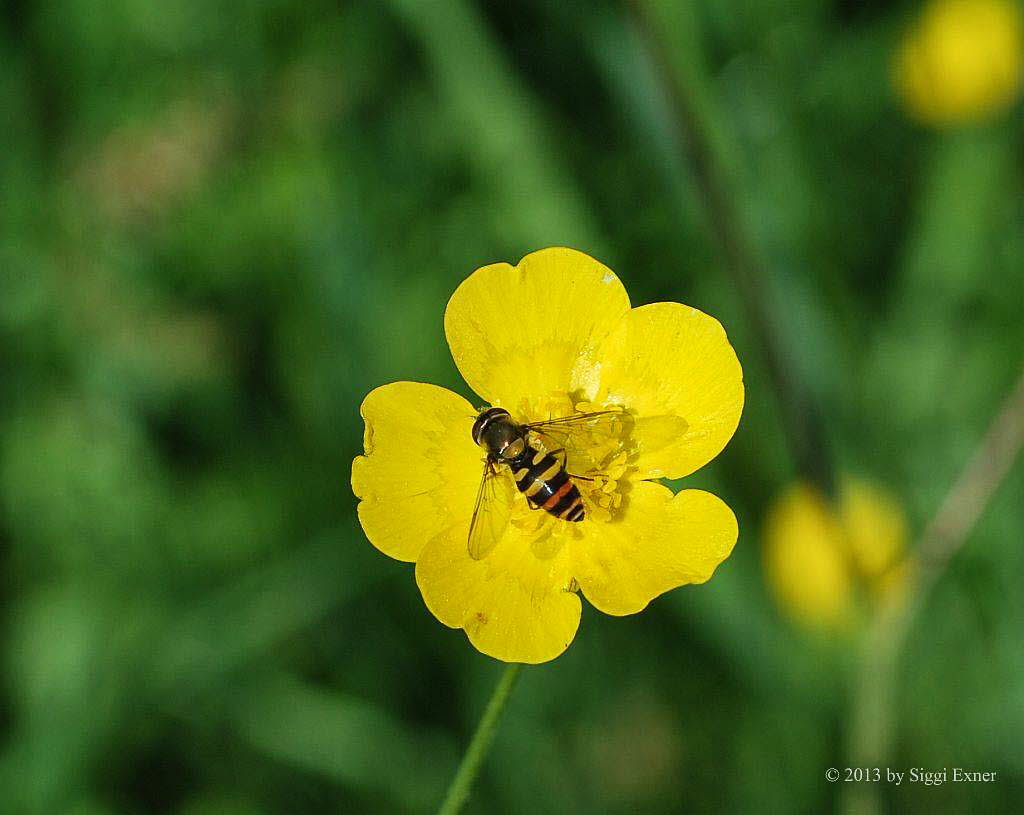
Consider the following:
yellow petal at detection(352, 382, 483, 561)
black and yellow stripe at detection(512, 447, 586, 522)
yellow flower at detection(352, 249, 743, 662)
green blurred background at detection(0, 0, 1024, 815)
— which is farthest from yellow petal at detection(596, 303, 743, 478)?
green blurred background at detection(0, 0, 1024, 815)

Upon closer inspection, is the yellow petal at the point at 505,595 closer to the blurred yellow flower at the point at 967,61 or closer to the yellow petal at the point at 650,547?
the yellow petal at the point at 650,547

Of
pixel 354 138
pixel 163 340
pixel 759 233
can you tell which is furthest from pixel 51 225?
pixel 759 233

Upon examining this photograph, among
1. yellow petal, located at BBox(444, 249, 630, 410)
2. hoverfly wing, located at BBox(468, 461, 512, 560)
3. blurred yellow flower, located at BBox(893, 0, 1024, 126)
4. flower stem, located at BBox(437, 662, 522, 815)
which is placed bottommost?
flower stem, located at BBox(437, 662, 522, 815)

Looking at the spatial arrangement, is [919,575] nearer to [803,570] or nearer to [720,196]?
[803,570]

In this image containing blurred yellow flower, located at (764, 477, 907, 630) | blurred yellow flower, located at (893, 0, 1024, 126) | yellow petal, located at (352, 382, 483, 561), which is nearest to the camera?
yellow petal, located at (352, 382, 483, 561)

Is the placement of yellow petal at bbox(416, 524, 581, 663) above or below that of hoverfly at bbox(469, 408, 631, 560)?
below

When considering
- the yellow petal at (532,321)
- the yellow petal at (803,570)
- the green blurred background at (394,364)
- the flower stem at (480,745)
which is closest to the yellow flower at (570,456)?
the yellow petal at (532,321)

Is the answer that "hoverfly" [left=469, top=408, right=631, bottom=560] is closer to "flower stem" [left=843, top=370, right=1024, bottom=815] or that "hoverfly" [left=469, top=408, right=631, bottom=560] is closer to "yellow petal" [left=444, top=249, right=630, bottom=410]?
"yellow petal" [left=444, top=249, right=630, bottom=410]
